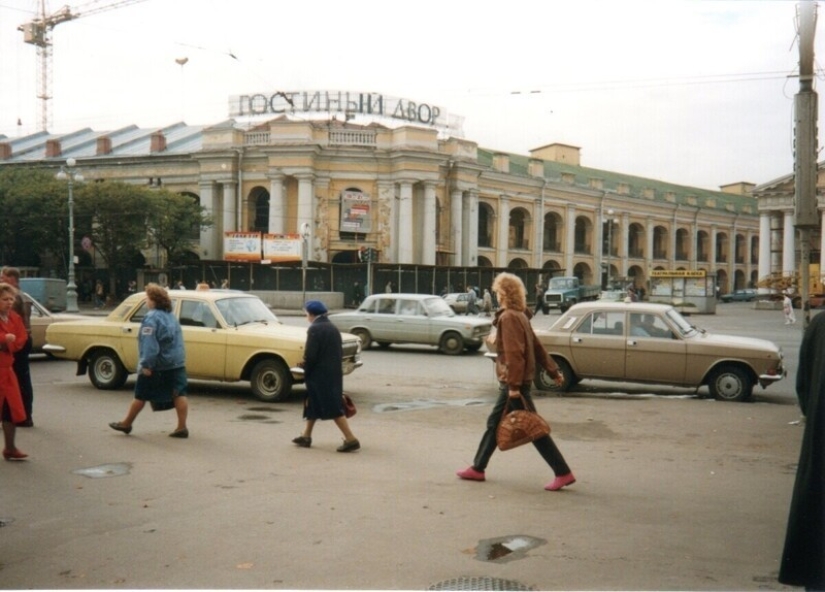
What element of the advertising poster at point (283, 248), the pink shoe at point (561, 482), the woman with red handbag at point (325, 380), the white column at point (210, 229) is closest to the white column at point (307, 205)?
the advertising poster at point (283, 248)

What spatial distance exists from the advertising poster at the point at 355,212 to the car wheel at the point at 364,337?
27805 mm

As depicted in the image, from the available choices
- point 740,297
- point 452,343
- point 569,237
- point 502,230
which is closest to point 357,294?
point 502,230

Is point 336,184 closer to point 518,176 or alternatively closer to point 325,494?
point 518,176

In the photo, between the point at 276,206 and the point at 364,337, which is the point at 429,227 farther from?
the point at 364,337

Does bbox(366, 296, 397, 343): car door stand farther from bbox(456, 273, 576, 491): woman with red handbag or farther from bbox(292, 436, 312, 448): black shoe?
bbox(456, 273, 576, 491): woman with red handbag

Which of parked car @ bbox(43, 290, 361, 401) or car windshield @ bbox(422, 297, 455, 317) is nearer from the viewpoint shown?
parked car @ bbox(43, 290, 361, 401)

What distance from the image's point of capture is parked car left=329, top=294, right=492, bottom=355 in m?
19.2

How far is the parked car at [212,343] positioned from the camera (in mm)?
11234

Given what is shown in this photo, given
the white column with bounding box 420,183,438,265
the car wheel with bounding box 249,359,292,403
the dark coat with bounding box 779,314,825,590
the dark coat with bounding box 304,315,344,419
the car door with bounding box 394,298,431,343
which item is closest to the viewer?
the dark coat with bounding box 779,314,825,590

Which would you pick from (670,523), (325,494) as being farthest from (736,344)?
(325,494)

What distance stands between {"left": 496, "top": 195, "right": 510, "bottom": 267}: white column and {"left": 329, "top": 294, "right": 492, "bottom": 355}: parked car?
36460 millimetres

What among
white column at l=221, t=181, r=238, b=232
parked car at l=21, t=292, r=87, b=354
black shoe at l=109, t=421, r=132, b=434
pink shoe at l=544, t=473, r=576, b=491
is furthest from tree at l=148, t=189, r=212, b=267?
pink shoe at l=544, t=473, r=576, b=491

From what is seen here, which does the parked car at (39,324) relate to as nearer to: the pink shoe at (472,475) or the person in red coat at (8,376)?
the person in red coat at (8,376)

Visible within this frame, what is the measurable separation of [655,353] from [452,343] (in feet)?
25.1
